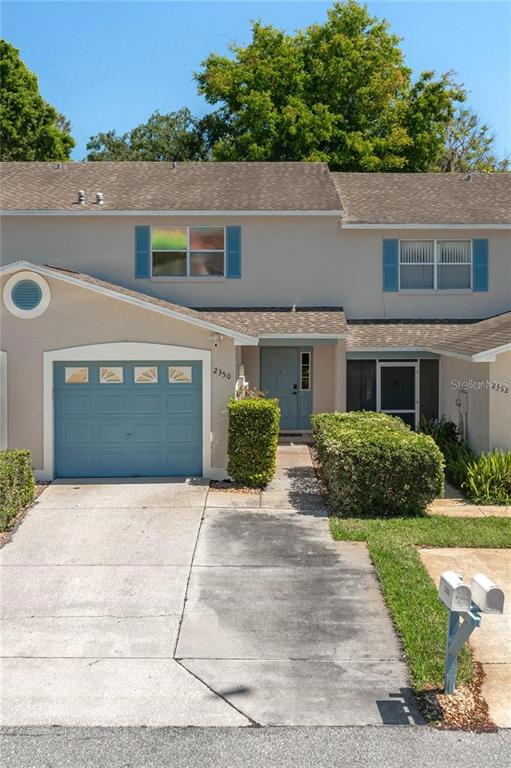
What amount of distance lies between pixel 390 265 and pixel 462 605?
14.1 m

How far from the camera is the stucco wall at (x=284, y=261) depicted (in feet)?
61.3

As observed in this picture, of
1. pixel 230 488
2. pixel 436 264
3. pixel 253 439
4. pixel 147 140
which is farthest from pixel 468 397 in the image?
pixel 147 140

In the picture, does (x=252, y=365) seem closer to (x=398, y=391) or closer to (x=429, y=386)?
(x=398, y=391)

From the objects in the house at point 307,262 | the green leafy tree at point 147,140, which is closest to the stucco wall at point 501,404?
the house at point 307,262

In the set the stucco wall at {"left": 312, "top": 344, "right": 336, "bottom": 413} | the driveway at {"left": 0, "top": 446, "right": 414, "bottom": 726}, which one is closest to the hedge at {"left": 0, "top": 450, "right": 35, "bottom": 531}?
the driveway at {"left": 0, "top": 446, "right": 414, "bottom": 726}

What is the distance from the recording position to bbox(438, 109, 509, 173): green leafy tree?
1599 inches

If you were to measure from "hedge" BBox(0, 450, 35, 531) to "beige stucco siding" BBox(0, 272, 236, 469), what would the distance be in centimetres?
202

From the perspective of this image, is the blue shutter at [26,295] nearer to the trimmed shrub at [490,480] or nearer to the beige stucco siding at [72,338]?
the beige stucco siding at [72,338]

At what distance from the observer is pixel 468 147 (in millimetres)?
40938

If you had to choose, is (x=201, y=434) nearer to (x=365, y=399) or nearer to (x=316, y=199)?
(x=365, y=399)

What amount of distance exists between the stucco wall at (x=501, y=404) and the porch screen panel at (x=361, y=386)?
16.6ft

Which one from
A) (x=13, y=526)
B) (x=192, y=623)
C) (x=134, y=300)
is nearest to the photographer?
(x=192, y=623)

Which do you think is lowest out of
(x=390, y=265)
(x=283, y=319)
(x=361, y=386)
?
(x=361, y=386)

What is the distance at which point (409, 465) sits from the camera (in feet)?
37.7
